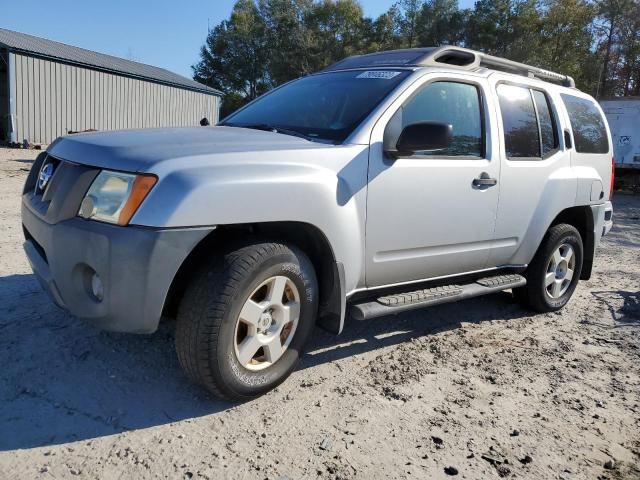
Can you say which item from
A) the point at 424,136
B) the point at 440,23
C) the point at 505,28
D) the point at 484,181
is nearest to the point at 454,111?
the point at 484,181

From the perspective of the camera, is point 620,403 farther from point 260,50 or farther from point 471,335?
point 260,50

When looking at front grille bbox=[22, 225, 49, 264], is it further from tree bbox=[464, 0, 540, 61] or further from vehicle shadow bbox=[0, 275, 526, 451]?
tree bbox=[464, 0, 540, 61]

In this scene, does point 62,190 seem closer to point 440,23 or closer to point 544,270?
point 544,270

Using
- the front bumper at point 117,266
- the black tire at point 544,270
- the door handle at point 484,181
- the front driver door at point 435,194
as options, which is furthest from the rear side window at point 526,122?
the front bumper at point 117,266

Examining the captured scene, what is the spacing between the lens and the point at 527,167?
4.09 metres

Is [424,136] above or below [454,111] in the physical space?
below

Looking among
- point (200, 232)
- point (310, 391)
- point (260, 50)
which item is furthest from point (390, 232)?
point (260, 50)

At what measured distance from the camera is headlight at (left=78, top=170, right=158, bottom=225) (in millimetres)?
2346

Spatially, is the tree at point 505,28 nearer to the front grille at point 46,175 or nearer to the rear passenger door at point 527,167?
the rear passenger door at point 527,167

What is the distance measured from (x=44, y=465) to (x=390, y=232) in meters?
2.16

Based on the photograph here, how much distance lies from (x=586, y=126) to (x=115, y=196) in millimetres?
4412

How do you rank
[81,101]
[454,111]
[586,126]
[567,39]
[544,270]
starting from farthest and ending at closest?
[567,39], [81,101], [586,126], [544,270], [454,111]

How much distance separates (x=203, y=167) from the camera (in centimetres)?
244

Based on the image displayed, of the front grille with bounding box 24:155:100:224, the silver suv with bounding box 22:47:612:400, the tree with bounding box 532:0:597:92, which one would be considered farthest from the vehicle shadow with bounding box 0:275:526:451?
the tree with bounding box 532:0:597:92
